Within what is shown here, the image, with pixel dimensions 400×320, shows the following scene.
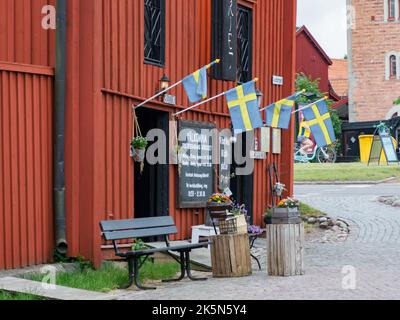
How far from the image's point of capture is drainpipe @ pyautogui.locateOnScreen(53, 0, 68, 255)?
35.6 feet

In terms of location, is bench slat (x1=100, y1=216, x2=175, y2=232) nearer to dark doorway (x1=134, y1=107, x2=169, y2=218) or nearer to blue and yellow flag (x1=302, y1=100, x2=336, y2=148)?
dark doorway (x1=134, y1=107, x2=169, y2=218)

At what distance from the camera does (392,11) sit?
45.4 meters

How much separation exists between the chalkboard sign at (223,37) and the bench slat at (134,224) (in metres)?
3.87

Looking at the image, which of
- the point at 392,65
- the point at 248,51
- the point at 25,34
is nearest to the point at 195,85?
the point at 25,34

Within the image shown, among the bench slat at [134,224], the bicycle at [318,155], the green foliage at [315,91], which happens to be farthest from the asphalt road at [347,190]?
the green foliage at [315,91]

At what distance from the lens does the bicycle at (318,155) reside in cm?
4050

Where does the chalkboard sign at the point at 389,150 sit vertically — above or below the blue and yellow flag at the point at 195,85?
below

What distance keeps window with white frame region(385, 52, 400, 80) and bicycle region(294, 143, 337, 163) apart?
6166 mm

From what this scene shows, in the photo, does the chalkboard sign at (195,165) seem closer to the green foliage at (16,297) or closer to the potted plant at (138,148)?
the potted plant at (138,148)

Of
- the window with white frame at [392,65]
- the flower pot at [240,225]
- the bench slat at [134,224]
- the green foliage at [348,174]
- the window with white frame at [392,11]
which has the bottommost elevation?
the flower pot at [240,225]

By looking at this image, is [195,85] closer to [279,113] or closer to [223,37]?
[223,37]

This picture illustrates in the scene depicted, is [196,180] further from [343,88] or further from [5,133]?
[343,88]
